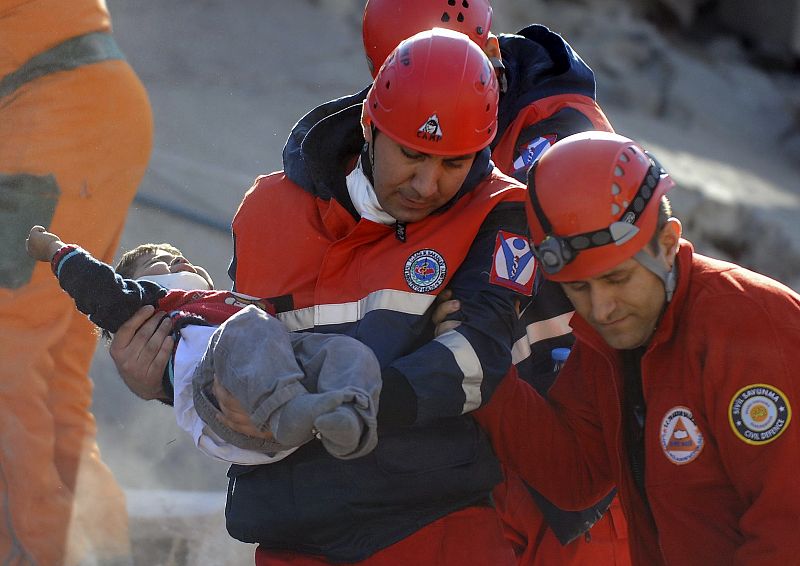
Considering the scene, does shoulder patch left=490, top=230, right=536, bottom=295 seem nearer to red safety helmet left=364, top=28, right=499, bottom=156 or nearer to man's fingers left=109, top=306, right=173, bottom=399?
red safety helmet left=364, top=28, right=499, bottom=156

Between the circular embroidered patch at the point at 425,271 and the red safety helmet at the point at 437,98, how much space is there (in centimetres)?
27

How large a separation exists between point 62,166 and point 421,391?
7.85 ft

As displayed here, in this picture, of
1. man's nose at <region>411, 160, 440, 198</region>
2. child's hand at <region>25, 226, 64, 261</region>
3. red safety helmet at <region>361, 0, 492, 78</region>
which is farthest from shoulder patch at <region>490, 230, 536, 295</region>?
child's hand at <region>25, 226, 64, 261</region>

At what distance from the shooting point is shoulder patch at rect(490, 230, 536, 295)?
334cm

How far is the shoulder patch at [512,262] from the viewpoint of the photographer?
334 cm

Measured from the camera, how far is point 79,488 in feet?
17.0

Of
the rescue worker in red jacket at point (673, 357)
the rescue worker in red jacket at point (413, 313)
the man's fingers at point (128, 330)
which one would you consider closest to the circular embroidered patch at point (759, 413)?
the rescue worker in red jacket at point (673, 357)

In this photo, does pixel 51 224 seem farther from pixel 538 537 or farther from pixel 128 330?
pixel 538 537

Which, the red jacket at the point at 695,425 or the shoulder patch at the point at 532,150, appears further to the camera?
the shoulder patch at the point at 532,150

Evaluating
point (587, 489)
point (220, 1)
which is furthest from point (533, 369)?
point (220, 1)

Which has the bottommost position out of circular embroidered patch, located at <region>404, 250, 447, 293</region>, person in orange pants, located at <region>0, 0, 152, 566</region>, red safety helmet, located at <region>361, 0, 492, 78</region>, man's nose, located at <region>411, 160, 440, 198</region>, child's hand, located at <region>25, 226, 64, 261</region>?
person in orange pants, located at <region>0, 0, 152, 566</region>

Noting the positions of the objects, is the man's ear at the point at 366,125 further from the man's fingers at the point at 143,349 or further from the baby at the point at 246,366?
the man's fingers at the point at 143,349

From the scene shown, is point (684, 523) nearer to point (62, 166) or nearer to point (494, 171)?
point (494, 171)

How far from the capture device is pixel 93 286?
3375mm
